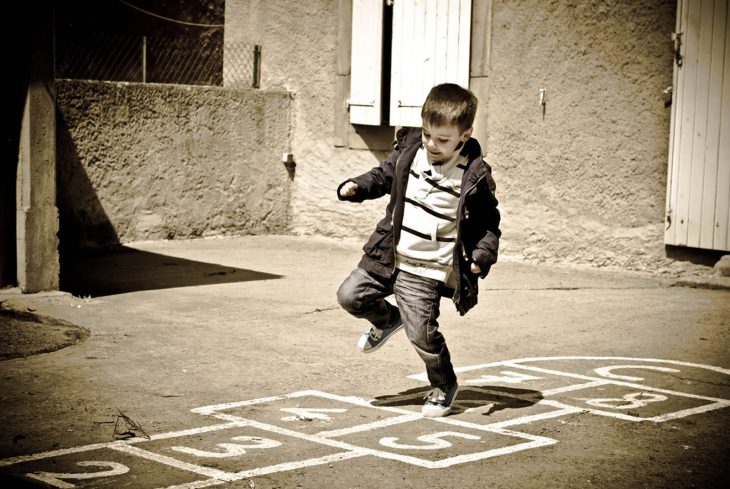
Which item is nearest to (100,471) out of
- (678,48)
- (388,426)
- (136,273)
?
(388,426)

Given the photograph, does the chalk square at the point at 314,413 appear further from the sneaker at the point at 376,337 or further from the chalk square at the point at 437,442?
the sneaker at the point at 376,337

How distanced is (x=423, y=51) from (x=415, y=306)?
21.0 feet

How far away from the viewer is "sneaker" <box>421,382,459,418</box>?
551cm

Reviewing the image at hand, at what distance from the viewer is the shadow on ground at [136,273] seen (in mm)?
9234

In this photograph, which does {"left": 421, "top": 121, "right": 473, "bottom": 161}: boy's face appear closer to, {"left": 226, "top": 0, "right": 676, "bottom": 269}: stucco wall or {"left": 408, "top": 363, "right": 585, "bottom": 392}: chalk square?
{"left": 408, "top": 363, "right": 585, "bottom": 392}: chalk square

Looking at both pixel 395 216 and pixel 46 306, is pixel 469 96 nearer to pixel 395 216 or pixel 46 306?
pixel 395 216

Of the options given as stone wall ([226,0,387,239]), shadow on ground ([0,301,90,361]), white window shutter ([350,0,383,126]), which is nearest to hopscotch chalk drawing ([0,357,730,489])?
shadow on ground ([0,301,90,361])

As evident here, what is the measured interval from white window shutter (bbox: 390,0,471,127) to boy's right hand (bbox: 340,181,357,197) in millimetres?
5908

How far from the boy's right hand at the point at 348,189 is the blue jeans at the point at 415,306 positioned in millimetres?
410

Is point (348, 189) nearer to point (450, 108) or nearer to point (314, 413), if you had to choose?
point (450, 108)

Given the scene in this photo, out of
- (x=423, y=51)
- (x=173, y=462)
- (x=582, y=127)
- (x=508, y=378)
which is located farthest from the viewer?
(x=423, y=51)

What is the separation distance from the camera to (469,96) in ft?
17.7

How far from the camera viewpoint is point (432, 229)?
17.9 ft

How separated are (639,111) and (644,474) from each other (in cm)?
604
